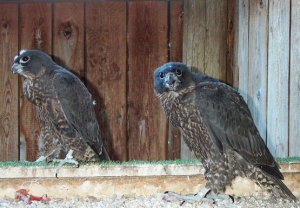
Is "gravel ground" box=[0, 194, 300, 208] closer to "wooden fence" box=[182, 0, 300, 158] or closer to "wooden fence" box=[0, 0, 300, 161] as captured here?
"wooden fence" box=[182, 0, 300, 158]

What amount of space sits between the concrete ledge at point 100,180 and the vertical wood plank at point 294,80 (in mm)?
605

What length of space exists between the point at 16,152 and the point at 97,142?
0.79m

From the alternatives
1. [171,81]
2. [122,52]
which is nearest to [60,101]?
[171,81]

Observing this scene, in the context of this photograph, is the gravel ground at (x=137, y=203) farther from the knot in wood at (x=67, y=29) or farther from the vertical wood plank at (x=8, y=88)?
the knot in wood at (x=67, y=29)

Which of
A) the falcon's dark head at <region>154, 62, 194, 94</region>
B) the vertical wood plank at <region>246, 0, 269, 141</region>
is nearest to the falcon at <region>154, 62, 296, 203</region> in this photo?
the falcon's dark head at <region>154, 62, 194, 94</region>

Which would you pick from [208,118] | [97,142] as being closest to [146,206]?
[208,118]

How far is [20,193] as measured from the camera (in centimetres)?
281

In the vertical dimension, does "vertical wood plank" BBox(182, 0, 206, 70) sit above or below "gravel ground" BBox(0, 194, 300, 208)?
above

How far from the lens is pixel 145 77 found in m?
3.87

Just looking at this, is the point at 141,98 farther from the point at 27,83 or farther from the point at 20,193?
the point at 20,193

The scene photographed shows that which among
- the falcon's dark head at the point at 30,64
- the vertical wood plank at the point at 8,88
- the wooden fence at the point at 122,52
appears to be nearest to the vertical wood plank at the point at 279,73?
the wooden fence at the point at 122,52

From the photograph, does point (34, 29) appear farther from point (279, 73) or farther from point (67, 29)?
point (279, 73)

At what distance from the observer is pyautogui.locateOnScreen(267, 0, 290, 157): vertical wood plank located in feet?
10.2

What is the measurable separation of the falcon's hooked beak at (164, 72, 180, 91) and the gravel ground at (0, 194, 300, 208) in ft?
1.74
